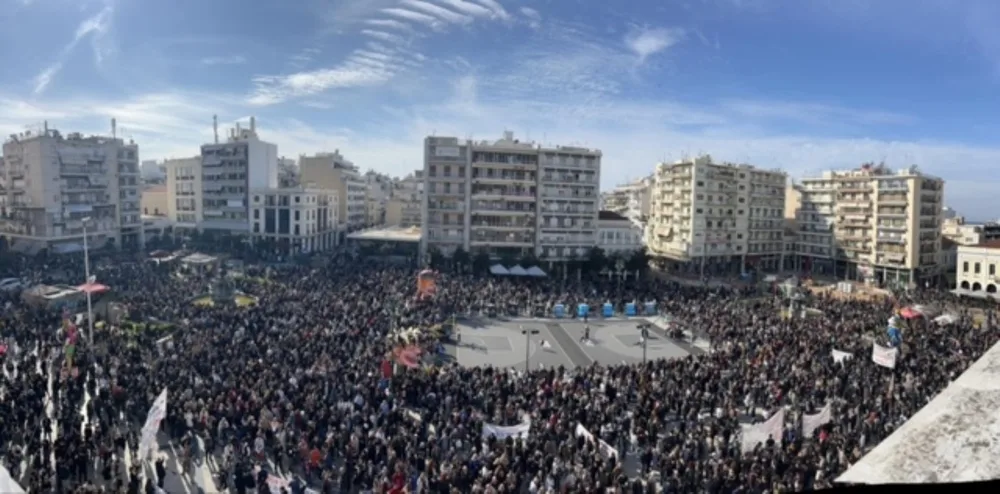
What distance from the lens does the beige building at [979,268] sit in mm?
52969

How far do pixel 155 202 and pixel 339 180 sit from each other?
23.8 meters

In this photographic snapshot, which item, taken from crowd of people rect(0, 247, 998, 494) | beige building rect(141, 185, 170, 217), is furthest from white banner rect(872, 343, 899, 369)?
beige building rect(141, 185, 170, 217)

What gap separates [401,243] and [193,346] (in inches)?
1673

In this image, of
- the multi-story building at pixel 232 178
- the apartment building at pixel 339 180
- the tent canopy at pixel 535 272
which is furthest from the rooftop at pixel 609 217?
the multi-story building at pixel 232 178

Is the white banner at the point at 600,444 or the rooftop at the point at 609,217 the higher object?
the rooftop at the point at 609,217

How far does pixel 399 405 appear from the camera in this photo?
1856 cm

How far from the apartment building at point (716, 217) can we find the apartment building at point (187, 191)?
161 ft

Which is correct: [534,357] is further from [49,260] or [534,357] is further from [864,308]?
[49,260]

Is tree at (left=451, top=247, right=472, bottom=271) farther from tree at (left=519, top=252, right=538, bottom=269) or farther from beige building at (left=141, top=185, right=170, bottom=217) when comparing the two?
beige building at (left=141, top=185, right=170, bottom=217)

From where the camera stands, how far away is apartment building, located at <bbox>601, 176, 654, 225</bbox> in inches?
3593

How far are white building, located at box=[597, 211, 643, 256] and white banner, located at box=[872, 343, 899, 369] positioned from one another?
3681cm

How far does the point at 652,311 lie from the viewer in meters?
39.1

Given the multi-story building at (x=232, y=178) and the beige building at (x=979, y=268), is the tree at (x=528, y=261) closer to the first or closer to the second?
the multi-story building at (x=232, y=178)

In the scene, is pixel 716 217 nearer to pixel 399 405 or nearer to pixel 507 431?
pixel 399 405
